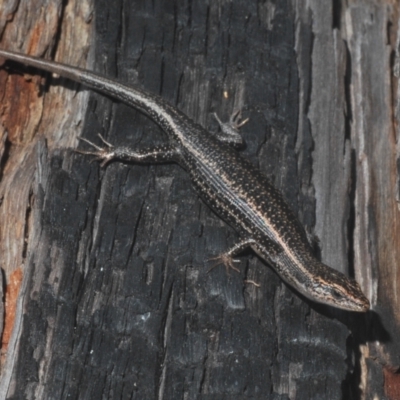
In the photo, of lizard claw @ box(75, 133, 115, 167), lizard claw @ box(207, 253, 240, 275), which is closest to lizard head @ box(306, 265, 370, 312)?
lizard claw @ box(207, 253, 240, 275)

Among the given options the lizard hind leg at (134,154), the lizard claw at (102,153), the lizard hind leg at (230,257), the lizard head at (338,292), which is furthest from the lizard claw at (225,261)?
the lizard claw at (102,153)

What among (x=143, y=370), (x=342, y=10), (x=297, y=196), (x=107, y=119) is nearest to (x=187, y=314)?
(x=143, y=370)

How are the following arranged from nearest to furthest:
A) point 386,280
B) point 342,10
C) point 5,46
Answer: point 386,280 < point 5,46 < point 342,10

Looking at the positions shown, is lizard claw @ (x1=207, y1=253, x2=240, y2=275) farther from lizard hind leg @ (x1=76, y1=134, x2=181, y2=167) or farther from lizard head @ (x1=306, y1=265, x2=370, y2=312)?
lizard hind leg @ (x1=76, y1=134, x2=181, y2=167)

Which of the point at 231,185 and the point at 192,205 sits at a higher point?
the point at 231,185

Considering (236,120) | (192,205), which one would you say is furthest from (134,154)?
(236,120)

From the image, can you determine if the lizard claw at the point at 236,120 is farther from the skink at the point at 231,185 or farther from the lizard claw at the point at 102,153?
the lizard claw at the point at 102,153

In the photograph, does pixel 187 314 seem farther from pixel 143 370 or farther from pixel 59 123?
pixel 59 123

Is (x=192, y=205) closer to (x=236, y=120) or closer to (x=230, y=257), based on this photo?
(x=230, y=257)
